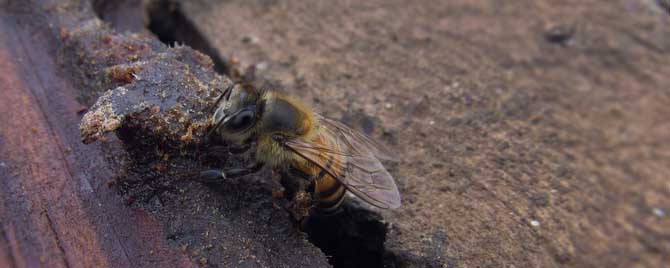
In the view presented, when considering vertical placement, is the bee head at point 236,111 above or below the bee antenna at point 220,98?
below

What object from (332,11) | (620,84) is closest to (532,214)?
(620,84)

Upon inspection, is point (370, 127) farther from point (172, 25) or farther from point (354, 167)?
point (172, 25)

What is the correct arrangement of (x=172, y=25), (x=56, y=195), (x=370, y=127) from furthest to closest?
(x=172, y=25)
(x=370, y=127)
(x=56, y=195)

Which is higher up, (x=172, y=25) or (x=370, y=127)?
(x=172, y=25)

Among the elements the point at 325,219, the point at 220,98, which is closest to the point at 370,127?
the point at 325,219

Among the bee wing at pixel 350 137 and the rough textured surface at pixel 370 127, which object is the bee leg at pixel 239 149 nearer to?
the rough textured surface at pixel 370 127

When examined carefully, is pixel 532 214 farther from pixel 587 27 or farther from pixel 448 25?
pixel 587 27

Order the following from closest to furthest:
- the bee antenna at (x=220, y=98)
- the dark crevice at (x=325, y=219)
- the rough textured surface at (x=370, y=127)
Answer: the rough textured surface at (x=370, y=127), the bee antenna at (x=220, y=98), the dark crevice at (x=325, y=219)

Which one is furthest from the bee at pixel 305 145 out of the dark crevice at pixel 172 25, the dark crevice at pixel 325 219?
the dark crevice at pixel 172 25
